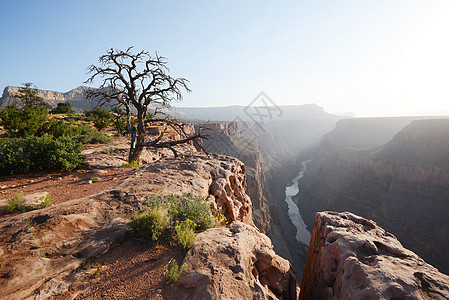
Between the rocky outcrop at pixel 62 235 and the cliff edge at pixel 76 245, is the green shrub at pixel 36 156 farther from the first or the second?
the cliff edge at pixel 76 245

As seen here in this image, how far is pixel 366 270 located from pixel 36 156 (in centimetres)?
1165

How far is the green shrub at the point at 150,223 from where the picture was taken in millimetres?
3824

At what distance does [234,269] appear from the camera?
3.28m

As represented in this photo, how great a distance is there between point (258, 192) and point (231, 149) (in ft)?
65.0

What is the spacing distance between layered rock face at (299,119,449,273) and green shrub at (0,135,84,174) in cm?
4422

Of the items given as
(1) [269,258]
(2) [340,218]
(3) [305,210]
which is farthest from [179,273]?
(3) [305,210]

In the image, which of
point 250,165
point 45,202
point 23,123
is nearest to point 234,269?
point 45,202

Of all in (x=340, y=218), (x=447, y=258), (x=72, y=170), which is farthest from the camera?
(x=447, y=258)

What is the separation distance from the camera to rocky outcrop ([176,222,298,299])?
2.88 meters

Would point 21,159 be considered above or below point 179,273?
above

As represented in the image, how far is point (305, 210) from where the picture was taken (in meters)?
51.0

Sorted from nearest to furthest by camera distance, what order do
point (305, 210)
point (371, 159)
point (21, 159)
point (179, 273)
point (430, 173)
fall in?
point (179, 273)
point (21, 159)
point (430, 173)
point (371, 159)
point (305, 210)

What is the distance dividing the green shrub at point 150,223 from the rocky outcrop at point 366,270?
346cm

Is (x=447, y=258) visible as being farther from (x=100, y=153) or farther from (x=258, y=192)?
(x=100, y=153)
